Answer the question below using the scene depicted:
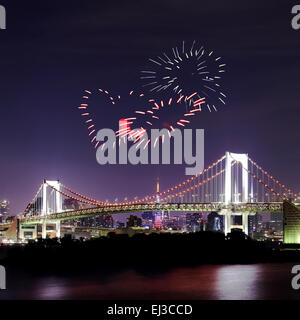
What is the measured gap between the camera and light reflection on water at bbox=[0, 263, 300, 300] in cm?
3669

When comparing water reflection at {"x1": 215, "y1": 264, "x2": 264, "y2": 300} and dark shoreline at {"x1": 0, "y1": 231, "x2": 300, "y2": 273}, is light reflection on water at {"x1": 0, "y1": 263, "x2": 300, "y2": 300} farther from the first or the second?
dark shoreline at {"x1": 0, "y1": 231, "x2": 300, "y2": 273}

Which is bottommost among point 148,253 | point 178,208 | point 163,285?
point 148,253

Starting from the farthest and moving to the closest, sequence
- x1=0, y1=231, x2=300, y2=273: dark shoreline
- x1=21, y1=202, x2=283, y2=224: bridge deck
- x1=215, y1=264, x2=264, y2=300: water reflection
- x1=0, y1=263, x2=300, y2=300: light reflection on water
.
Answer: x1=21, y1=202, x2=283, y2=224: bridge deck, x1=0, y1=231, x2=300, y2=273: dark shoreline, x1=215, y1=264, x2=264, y2=300: water reflection, x1=0, y1=263, x2=300, y2=300: light reflection on water

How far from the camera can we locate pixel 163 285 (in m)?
40.4

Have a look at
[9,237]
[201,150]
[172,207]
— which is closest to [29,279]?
[201,150]

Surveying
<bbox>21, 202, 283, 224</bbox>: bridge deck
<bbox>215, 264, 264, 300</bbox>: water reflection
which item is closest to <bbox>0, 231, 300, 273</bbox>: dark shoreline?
<bbox>215, 264, 264, 300</bbox>: water reflection

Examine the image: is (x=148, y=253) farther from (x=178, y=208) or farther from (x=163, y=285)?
(x=163, y=285)

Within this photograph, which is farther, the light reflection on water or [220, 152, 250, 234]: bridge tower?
[220, 152, 250, 234]: bridge tower

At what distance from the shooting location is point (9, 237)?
9669 centimetres

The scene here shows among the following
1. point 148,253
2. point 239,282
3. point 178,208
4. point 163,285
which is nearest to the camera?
point 163,285

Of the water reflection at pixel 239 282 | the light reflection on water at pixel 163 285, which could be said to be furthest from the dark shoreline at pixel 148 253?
the light reflection on water at pixel 163 285

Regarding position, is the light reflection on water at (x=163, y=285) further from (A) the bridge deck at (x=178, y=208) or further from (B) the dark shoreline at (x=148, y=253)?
(A) the bridge deck at (x=178, y=208)

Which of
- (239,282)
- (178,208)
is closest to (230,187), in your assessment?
(178,208)

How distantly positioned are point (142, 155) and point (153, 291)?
7894mm
